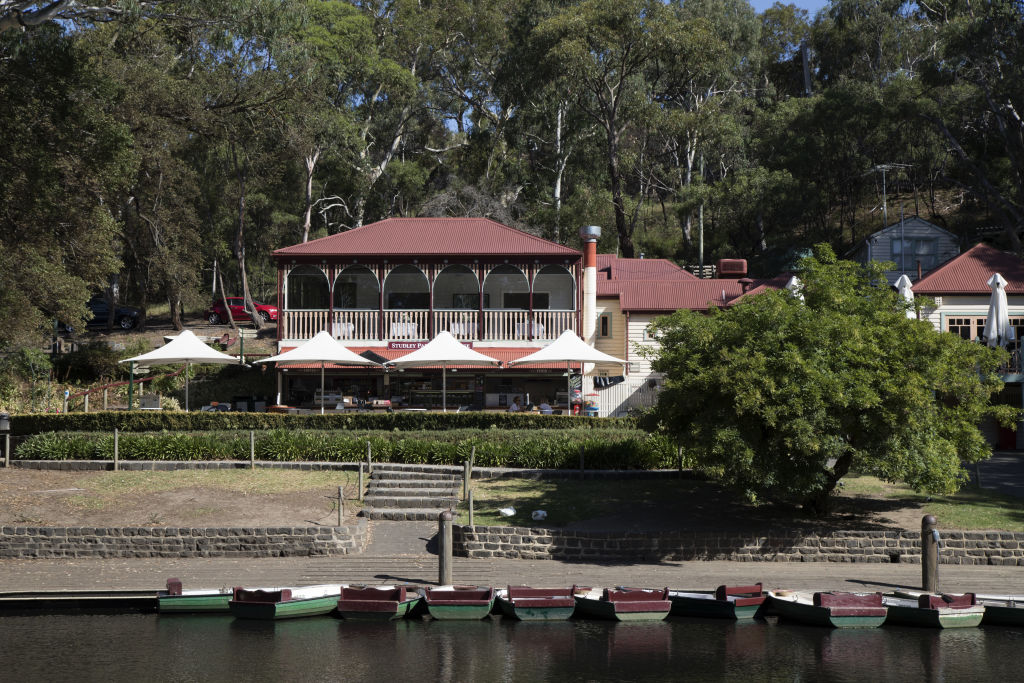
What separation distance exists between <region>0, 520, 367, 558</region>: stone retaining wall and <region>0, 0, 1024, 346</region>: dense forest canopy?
1368 cm

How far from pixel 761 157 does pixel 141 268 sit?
121ft

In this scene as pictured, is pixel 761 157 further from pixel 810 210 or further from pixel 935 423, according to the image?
pixel 935 423

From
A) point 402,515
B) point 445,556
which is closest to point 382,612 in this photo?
point 445,556

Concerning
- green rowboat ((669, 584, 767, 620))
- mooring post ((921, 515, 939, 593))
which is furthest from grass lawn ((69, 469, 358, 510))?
mooring post ((921, 515, 939, 593))

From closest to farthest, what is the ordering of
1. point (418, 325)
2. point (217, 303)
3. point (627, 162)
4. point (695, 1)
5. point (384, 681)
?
1. point (384, 681)
2. point (418, 325)
3. point (217, 303)
4. point (627, 162)
5. point (695, 1)

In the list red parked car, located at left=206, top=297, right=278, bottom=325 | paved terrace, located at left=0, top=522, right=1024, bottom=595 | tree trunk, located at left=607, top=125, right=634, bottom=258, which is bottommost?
paved terrace, located at left=0, top=522, right=1024, bottom=595

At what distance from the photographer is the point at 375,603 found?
15.8 m

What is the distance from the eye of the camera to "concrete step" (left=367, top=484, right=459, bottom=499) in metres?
21.7

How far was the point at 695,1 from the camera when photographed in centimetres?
6569

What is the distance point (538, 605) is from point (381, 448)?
9401 millimetres

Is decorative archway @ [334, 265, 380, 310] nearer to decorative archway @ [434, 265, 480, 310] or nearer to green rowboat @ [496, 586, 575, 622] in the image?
decorative archway @ [434, 265, 480, 310]

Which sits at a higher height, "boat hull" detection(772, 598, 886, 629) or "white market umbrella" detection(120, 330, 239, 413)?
"white market umbrella" detection(120, 330, 239, 413)

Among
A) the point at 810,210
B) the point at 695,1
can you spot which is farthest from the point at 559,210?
the point at 695,1

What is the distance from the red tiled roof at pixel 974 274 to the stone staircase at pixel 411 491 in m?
20.1
